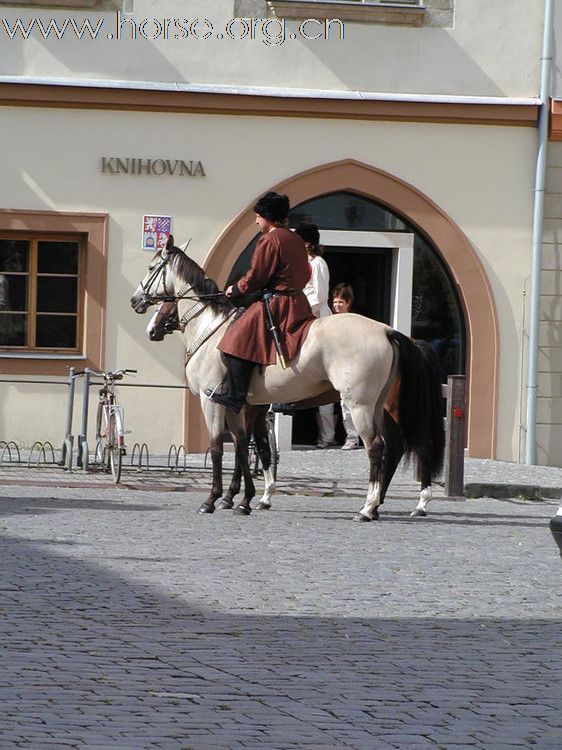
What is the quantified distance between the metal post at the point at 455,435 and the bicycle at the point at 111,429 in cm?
310

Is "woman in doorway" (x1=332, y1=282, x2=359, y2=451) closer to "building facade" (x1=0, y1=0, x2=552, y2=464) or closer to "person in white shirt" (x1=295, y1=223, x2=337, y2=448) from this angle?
"building facade" (x1=0, y1=0, x2=552, y2=464)

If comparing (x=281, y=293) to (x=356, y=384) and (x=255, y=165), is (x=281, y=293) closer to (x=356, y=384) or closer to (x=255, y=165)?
(x=356, y=384)

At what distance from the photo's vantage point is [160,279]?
A: 13781 mm

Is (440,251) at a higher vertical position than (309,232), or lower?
higher

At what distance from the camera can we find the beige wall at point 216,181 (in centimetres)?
1831

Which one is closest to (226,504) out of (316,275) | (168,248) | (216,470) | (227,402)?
(216,470)

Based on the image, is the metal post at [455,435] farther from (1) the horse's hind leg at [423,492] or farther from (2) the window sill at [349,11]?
(2) the window sill at [349,11]

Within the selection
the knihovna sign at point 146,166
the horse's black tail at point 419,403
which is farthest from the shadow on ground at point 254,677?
the knihovna sign at point 146,166

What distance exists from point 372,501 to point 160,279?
111 inches

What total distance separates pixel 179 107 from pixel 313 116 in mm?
1599

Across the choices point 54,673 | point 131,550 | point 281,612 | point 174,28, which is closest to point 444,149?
point 174,28

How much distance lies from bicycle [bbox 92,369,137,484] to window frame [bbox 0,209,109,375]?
259 centimetres

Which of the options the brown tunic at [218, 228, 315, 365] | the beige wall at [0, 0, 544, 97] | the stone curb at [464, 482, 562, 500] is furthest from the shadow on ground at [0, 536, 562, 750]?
the beige wall at [0, 0, 544, 97]

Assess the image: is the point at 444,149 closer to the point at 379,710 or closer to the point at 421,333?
the point at 421,333
